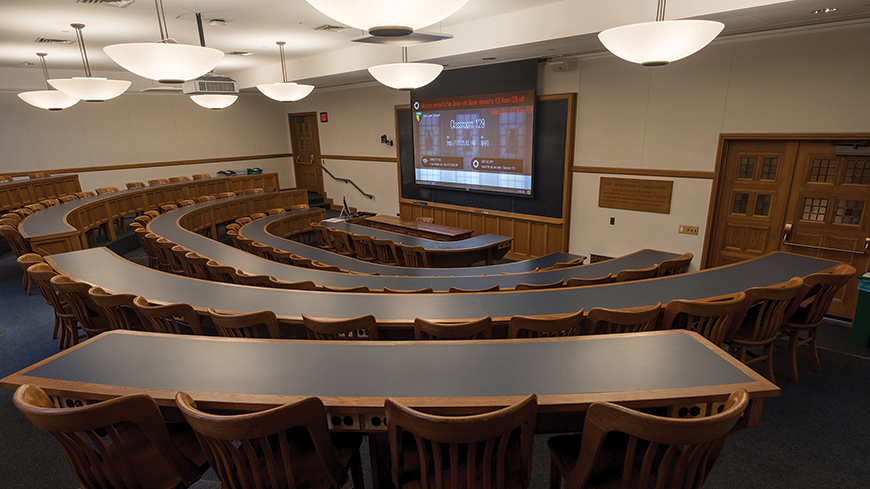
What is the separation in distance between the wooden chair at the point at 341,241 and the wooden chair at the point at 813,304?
17.8 feet

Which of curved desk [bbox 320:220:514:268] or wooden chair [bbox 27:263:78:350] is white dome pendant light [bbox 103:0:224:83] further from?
curved desk [bbox 320:220:514:268]

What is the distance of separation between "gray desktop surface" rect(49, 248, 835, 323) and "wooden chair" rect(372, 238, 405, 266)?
3.04 meters

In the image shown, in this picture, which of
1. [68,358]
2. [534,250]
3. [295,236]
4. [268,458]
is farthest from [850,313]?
[295,236]

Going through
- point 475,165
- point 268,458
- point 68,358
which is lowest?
point 268,458

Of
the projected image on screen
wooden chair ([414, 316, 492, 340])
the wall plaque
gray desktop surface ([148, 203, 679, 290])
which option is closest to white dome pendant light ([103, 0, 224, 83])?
gray desktop surface ([148, 203, 679, 290])

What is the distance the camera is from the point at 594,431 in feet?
4.91

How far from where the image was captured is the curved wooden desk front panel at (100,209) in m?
5.04

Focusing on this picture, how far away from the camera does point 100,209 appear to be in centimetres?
751

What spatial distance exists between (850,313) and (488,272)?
14.1 ft

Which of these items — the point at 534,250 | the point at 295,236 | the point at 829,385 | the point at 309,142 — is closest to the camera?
the point at 829,385

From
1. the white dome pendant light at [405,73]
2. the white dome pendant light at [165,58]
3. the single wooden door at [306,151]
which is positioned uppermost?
the white dome pendant light at [405,73]

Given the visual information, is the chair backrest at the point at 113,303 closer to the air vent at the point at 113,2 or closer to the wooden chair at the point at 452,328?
the wooden chair at the point at 452,328

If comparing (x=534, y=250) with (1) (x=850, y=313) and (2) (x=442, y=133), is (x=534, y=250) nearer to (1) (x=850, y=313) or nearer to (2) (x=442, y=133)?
(2) (x=442, y=133)

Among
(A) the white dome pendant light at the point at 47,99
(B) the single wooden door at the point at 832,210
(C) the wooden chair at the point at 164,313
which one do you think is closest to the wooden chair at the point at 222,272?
(C) the wooden chair at the point at 164,313
